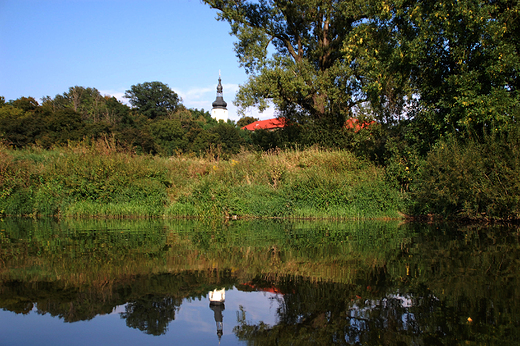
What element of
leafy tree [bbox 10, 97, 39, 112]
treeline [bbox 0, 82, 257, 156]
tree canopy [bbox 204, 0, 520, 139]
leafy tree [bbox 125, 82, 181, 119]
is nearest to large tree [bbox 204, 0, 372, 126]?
tree canopy [bbox 204, 0, 520, 139]

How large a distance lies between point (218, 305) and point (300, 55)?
23.8m

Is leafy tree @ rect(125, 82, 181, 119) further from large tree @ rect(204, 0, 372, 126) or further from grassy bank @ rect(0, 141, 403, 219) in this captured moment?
grassy bank @ rect(0, 141, 403, 219)

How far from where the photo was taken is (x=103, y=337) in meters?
3.83

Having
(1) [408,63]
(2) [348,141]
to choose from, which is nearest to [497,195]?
(1) [408,63]

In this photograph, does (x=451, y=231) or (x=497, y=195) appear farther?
(x=497, y=195)

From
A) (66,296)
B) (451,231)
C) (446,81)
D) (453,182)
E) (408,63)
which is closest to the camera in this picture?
(66,296)

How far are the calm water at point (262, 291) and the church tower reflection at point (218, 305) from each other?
13 millimetres

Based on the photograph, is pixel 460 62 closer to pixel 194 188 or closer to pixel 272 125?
pixel 194 188

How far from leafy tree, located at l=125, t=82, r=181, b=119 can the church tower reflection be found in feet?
297

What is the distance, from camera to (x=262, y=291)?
5250 mm

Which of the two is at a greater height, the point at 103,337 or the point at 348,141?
the point at 348,141

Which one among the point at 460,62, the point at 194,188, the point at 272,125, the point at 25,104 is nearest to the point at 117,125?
the point at 25,104

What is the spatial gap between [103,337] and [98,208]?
1283 cm

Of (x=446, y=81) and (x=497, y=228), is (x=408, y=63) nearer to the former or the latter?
(x=446, y=81)
